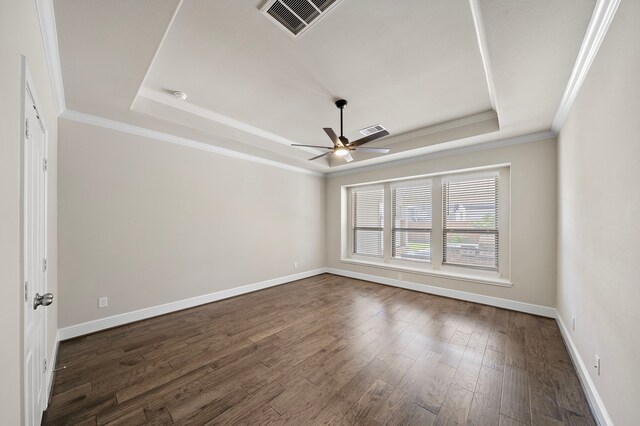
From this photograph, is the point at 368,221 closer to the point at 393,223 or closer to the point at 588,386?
the point at 393,223

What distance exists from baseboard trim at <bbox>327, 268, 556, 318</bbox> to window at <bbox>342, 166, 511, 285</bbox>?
0.28 m

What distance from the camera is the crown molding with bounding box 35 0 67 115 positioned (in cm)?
148

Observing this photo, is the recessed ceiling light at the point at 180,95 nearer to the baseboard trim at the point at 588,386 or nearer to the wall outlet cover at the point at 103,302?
the wall outlet cover at the point at 103,302

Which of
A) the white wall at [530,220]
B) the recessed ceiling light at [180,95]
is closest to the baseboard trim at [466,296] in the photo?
the white wall at [530,220]

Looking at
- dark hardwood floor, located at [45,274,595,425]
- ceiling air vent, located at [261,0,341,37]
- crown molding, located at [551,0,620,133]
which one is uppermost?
ceiling air vent, located at [261,0,341,37]

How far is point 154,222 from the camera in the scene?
3.50 m

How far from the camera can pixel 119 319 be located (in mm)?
3154

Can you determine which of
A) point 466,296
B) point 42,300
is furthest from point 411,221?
point 42,300

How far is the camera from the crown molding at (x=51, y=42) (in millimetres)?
1477

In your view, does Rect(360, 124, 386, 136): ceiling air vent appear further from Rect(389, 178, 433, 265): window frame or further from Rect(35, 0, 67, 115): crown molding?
Rect(35, 0, 67, 115): crown molding

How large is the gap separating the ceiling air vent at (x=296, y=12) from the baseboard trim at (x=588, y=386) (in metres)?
3.31

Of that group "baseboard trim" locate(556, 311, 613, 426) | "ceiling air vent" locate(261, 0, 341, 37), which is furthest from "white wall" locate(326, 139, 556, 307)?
"ceiling air vent" locate(261, 0, 341, 37)

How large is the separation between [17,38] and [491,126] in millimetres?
4474

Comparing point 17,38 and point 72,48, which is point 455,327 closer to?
point 17,38
